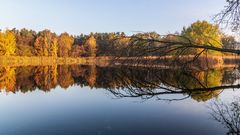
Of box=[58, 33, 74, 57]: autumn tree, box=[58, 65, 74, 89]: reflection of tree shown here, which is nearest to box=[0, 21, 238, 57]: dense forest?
box=[58, 33, 74, 57]: autumn tree

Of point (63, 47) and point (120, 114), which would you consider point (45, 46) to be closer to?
point (63, 47)

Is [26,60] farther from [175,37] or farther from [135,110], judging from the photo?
[175,37]

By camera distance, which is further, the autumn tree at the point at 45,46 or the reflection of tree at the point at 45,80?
the autumn tree at the point at 45,46

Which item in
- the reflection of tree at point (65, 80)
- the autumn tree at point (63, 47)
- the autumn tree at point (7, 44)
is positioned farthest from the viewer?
the autumn tree at point (63, 47)

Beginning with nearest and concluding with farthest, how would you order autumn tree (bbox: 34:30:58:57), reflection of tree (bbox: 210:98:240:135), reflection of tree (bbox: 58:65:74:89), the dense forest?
the dense forest
reflection of tree (bbox: 210:98:240:135)
reflection of tree (bbox: 58:65:74:89)
autumn tree (bbox: 34:30:58:57)

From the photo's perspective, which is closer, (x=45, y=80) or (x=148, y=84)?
(x=148, y=84)

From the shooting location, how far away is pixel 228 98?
1312 centimetres

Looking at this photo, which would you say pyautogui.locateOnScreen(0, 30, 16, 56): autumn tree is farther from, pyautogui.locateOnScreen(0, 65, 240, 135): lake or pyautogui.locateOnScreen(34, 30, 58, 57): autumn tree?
pyautogui.locateOnScreen(0, 65, 240, 135): lake

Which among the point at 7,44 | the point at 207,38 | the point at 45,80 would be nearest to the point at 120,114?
the point at 207,38

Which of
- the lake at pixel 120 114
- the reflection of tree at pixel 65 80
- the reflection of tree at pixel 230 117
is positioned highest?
the reflection of tree at pixel 230 117

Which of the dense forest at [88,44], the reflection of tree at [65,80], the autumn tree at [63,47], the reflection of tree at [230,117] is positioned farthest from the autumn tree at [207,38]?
the autumn tree at [63,47]

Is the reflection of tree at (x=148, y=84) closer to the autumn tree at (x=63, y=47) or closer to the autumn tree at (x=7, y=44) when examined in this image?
the autumn tree at (x=7, y=44)

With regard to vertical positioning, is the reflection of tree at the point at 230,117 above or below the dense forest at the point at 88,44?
below

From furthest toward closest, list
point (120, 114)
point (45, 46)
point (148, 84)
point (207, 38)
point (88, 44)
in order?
point (88, 44) → point (45, 46) → point (120, 114) → point (207, 38) → point (148, 84)
